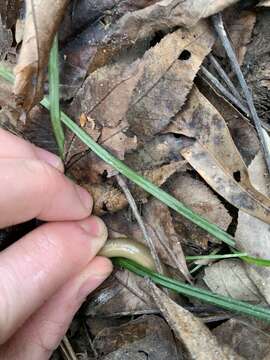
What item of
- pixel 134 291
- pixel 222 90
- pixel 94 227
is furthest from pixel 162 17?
pixel 134 291

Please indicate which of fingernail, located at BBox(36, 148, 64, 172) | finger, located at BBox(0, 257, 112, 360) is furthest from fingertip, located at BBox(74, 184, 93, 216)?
finger, located at BBox(0, 257, 112, 360)

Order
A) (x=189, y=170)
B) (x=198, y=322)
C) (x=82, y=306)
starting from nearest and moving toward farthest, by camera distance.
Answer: (x=198, y=322) → (x=189, y=170) → (x=82, y=306)

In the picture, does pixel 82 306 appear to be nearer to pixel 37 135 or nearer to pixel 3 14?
pixel 37 135

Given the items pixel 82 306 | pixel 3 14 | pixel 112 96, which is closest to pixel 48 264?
pixel 82 306

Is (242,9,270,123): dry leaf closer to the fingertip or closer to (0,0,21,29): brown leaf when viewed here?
the fingertip

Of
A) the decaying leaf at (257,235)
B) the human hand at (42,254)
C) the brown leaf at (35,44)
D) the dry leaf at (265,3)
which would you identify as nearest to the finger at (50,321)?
the human hand at (42,254)

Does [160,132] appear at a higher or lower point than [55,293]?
higher

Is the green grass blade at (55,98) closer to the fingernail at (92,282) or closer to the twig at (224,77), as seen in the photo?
the fingernail at (92,282)
